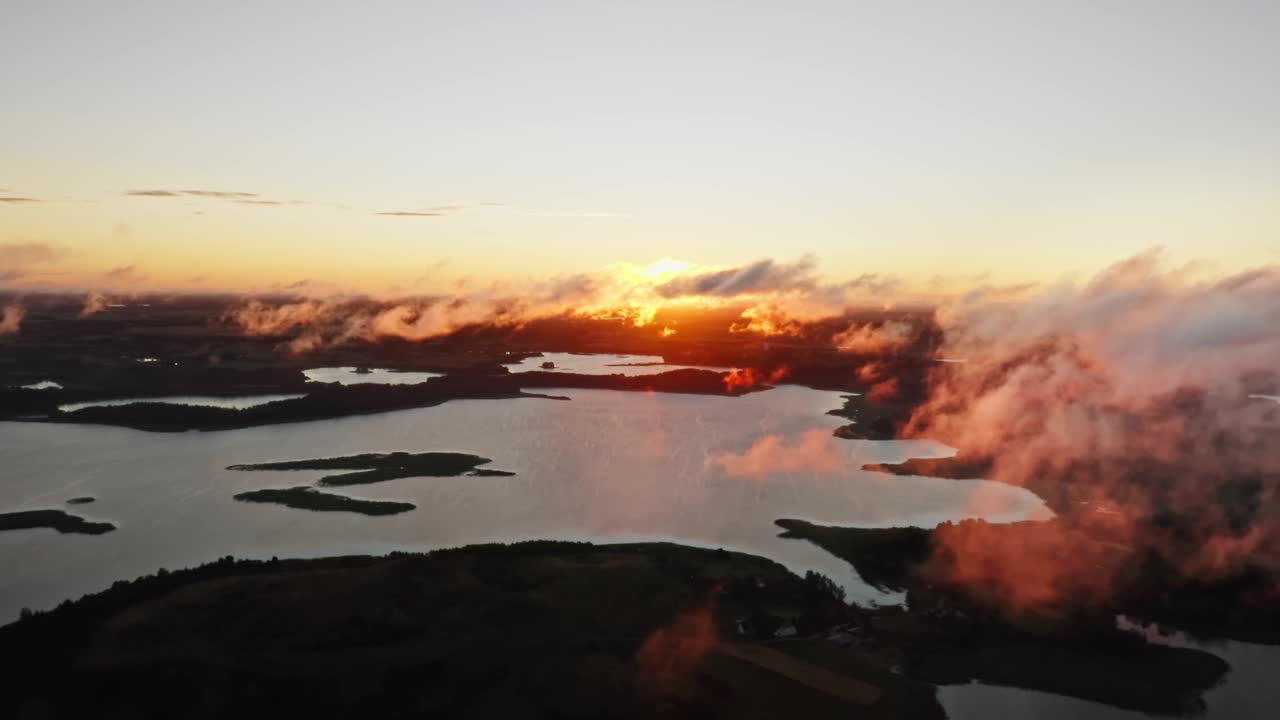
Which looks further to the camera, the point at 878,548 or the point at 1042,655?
the point at 878,548

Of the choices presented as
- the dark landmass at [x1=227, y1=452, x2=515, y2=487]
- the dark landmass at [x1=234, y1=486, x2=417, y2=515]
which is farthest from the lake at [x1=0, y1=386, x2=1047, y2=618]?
the dark landmass at [x1=227, y1=452, x2=515, y2=487]

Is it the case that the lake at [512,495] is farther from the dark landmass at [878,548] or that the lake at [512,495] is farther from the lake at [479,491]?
the dark landmass at [878,548]

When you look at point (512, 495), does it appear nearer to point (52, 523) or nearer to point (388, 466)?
point (388, 466)

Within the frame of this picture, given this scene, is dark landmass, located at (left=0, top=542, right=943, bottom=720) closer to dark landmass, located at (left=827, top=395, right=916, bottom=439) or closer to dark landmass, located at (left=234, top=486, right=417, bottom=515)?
dark landmass, located at (left=234, top=486, right=417, bottom=515)

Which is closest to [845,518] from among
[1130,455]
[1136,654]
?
[1136,654]

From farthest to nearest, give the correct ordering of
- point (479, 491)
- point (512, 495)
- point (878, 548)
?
point (479, 491) < point (512, 495) < point (878, 548)

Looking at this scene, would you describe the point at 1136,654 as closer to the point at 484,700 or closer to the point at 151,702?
the point at 484,700

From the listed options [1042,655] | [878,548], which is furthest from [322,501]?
[1042,655]
